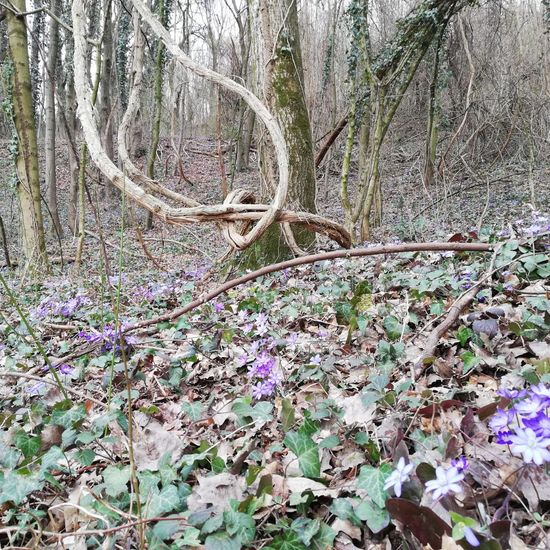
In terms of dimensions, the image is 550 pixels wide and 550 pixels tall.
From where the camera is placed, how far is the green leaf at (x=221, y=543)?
1044 millimetres

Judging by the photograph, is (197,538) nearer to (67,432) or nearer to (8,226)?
(67,432)

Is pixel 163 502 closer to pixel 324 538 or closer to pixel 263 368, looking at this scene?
pixel 324 538

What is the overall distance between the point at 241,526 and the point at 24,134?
25.7ft

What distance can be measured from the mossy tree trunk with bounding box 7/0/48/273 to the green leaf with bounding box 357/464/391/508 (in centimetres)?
699

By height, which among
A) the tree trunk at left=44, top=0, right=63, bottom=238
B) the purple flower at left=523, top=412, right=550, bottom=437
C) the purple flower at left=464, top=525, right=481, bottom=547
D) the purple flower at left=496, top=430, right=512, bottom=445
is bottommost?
the purple flower at left=464, top=525, right=481, bottom=547

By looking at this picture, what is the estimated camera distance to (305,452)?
1.29 metres

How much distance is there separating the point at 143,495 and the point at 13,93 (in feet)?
25.4

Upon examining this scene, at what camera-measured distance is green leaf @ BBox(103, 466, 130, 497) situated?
1262 mm

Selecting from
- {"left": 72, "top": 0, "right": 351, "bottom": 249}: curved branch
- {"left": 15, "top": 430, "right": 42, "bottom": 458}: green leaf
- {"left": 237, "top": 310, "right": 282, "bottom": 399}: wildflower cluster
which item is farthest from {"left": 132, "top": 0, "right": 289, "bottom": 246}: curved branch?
{"left": 15, "top": 430, "right": 42, "bottom": 458}: green leaf

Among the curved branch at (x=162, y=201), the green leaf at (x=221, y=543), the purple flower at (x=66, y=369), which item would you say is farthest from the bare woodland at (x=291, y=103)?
the green leaf at (x=221, y=543)

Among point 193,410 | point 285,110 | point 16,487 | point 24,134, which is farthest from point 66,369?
point 24,134

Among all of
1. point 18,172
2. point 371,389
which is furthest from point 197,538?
point 18,172

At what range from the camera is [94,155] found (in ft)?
7.97

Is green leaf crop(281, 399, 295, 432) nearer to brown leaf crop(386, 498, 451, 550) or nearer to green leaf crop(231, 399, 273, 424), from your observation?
green leaf crop(231, 399, 273, 424)
